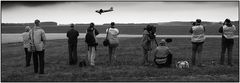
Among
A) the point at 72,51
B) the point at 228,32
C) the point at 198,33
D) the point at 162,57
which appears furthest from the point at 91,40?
the point at 228,32

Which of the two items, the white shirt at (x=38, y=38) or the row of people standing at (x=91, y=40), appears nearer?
the white shirt at (x=38, y=38)

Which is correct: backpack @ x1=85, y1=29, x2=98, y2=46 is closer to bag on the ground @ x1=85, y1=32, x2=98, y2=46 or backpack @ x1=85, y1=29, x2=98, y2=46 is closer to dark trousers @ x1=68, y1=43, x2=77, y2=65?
bag on the ground @ x1=85, y1=32, x2=98, y2=46

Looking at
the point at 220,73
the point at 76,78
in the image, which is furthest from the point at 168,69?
the point at 76,78

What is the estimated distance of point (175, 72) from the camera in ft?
33.5

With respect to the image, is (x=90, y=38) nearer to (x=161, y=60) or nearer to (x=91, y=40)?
(x=91, y=40)

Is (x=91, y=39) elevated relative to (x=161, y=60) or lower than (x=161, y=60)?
elevated

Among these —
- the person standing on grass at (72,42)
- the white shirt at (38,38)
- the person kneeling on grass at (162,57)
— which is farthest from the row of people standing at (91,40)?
the white shirt at (38,38)

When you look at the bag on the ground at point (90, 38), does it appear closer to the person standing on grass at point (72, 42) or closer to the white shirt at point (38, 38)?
the person standing on grass at point (72, 42)

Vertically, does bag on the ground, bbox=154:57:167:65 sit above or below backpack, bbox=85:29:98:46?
below

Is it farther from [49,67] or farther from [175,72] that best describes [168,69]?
[49,67]

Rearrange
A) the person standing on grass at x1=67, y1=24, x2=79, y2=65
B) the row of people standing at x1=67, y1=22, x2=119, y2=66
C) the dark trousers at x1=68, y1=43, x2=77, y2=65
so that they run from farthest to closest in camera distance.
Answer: the dark trousers at x1=68, y1=43, x2=77, y2=65 → the person standing on grass at x1=67, y1=24, x2=79, y2=65 → the row of people standing at x1=67, y1=22, x2=119, y2=66

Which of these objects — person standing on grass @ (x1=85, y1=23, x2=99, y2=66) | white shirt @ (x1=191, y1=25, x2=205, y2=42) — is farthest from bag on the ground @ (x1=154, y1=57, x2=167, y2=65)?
person standing on grass @ (x1=85, y1=23, x2=99, y2=66)

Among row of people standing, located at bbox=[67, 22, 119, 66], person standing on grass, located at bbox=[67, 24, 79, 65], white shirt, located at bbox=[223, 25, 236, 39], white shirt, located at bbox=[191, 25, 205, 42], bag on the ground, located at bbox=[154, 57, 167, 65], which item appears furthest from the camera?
person standing on grass, located at bbox=[67, 24, 79, 65]

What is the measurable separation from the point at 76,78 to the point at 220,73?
404 centimetres
